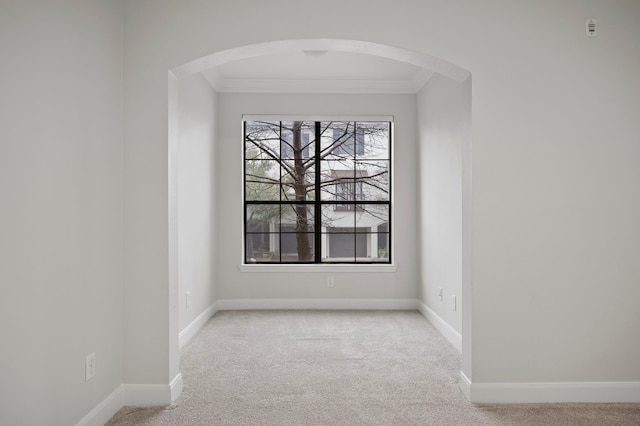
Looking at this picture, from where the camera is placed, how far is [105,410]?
9.34 feet

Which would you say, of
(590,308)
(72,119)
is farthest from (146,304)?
(590,308)

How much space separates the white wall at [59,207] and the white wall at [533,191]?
163mm

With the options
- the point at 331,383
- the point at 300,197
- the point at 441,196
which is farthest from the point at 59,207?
the point at 300,197

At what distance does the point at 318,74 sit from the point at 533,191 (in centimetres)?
320

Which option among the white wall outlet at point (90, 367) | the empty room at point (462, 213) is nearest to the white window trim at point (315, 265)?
the empty room at point (462, 213)

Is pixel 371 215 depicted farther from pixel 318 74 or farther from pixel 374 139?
pixel 318 74

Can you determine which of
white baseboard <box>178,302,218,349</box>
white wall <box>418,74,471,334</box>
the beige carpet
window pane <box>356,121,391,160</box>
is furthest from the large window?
the beige carpet

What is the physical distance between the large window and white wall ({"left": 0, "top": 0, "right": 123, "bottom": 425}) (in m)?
3.30

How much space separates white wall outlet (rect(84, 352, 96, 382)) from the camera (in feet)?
8.64

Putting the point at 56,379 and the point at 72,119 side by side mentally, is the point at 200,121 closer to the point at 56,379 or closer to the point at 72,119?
the point at 72,119

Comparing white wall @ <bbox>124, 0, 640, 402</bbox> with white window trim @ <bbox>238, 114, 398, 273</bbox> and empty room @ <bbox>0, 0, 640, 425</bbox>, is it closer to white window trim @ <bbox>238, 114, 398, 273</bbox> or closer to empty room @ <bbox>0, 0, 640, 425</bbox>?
empty room @ <bbox>0, 0, 640, 425</bbox>

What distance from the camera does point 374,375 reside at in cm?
369

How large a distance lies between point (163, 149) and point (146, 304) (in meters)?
0.93

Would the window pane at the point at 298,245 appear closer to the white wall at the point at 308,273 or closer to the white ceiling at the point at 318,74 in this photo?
the white wall at the point at 308,273
